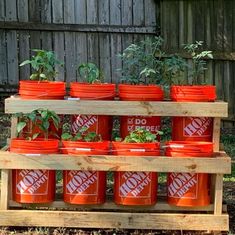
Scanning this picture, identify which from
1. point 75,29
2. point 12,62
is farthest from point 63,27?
point 12,62

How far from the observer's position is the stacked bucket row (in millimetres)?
4598

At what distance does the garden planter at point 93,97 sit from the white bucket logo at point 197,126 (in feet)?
2.05

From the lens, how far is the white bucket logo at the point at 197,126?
15.9 ft

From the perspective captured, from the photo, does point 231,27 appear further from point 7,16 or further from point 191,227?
point 191,227

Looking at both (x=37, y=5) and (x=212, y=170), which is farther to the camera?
(x=37, y=5)

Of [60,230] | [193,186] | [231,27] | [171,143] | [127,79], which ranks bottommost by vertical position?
[60,230]

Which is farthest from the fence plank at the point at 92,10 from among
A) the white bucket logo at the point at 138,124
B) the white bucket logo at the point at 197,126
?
the white bucket logo at the point at 197,126

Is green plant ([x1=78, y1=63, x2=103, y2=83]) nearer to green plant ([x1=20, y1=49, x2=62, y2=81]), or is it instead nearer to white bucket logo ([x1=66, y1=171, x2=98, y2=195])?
green plant ([x1=20, y1=49, x2=62, y2=81])

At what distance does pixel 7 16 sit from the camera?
35.2 ft

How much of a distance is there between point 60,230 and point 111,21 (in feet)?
21.5

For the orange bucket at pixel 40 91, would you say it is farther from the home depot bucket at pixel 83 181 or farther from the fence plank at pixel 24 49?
the fence plank at pixel 24 49

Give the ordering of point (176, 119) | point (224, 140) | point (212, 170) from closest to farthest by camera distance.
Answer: point (212, 170) → point (176, 119) → point (224, 140)

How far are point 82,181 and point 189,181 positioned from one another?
794 millimetres

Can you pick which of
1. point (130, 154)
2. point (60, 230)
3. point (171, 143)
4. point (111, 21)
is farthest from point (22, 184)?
point (111, 21)
